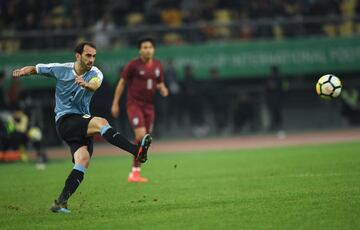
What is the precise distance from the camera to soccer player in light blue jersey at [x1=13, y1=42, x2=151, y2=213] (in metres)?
9.46

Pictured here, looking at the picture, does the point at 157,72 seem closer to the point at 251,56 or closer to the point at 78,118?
the point at 78,118

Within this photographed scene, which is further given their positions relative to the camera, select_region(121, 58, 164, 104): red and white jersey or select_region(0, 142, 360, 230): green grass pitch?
select_region(121, 58, 164, 104): red and white jersey

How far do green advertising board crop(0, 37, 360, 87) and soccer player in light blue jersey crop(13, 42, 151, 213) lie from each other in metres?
15.1

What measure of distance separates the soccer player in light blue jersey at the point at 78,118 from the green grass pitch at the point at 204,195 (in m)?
0.50

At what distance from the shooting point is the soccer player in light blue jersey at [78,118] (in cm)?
946

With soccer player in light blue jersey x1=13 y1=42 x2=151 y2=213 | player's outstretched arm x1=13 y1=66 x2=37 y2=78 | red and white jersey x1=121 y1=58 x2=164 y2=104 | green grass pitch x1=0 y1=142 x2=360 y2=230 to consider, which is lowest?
green grass pitch x1=0 y1=142 x2=360 y2=230

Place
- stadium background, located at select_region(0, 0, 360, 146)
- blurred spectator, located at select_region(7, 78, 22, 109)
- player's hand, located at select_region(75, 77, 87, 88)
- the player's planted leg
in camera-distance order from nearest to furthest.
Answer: player's hand, located at select_region(75, 77, 87, 88) → the player's planted leg → blurred spectator, located at select_region(7, 78, 22, 109) → stadium background, located at select_region(0, 0, 360, 146)

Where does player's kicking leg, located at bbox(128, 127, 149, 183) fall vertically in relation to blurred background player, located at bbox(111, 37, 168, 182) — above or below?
below

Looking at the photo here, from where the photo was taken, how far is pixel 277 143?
21.8 metres

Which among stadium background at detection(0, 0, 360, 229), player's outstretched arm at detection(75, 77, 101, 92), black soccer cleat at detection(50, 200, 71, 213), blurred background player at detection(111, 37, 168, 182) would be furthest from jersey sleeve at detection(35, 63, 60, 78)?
stadium background at detection(0, 0, 360, 229)

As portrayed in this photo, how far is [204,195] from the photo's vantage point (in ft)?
35.1

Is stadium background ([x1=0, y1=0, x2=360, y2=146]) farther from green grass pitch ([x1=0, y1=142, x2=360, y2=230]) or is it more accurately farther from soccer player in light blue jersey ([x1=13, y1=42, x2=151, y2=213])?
soccer player in light blue jersey ([x1=13, y1=42, x2=151, y2=213])

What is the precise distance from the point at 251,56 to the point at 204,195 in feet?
49.1

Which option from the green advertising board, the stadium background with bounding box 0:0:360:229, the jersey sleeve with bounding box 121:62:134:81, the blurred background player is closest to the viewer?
the blurred background player
